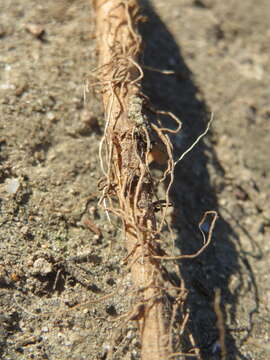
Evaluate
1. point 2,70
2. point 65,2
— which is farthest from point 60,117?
point 65,2

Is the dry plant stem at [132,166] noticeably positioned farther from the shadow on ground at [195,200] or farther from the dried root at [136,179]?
the shadow on ground at [195,200]

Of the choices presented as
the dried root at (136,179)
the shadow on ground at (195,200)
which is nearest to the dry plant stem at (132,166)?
the dried root at (136,179)

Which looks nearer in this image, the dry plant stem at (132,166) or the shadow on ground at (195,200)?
the dry plant stem at (132,166)

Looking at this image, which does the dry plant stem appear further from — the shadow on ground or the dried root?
the shadow on ground

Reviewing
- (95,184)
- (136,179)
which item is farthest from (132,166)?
(95,184)

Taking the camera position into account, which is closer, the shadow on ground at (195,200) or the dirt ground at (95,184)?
the dirt ground at (95,184)

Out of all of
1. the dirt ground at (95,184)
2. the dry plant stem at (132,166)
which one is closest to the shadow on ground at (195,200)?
the dirt ground at (95,184)

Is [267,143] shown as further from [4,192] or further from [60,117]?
[4,192]
